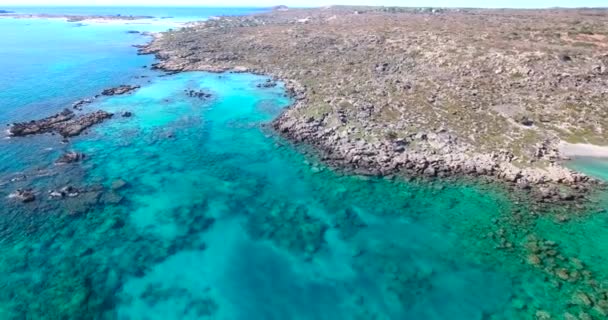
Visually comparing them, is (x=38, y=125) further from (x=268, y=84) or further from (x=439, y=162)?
(x=439, y=162)

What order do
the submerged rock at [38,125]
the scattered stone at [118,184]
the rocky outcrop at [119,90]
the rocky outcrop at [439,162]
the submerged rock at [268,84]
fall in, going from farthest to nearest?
1. the submerged rock at [268,84]
2. the rocky outcrop at [119,90]
3. the submerged rock at [38,125]
4. the scattered stone at [118,184]
5. the rocky outcrop at [439,162]

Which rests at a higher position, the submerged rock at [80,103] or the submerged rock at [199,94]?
the submerged rock at [199,94]

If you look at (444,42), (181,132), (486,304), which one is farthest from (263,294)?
(444,42)

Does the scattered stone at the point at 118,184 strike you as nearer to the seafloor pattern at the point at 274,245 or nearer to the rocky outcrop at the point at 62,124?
the seafloor pattern at the point at 274,245

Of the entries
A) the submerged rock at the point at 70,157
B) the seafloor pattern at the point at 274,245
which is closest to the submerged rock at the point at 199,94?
the seafloor pattern at the point at 274,245

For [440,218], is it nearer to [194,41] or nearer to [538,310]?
[538,310]

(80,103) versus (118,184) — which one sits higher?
(80,103)

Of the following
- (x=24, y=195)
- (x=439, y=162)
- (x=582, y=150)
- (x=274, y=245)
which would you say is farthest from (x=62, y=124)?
(x=582, y=150)
